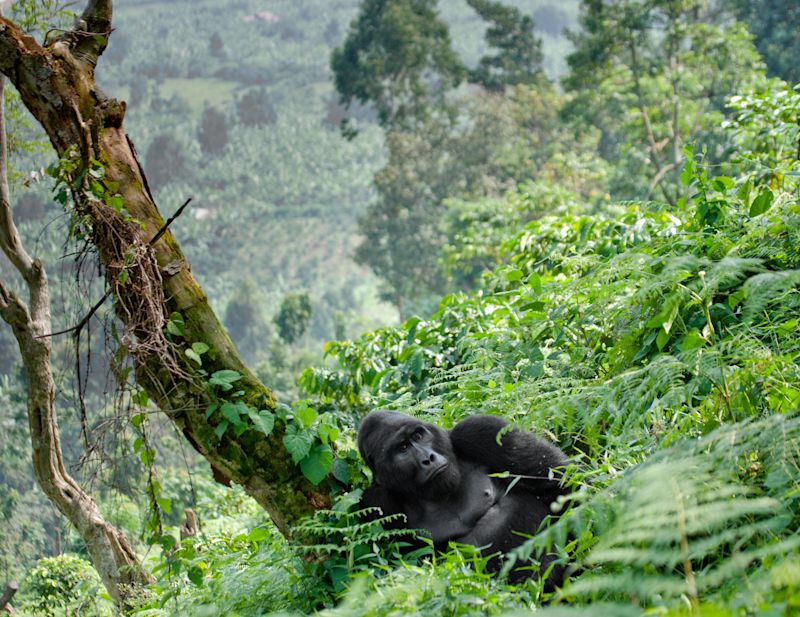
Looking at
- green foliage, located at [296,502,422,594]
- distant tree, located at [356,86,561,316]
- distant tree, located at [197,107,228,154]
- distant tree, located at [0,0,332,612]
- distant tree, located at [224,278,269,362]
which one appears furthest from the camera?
distant tree, located at [197,107,228,154]

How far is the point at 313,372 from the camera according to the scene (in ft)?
18.9

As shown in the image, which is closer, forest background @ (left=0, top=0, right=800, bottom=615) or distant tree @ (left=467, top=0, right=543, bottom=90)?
forest background @ (left=0, top=0, right=800, bottom=615)

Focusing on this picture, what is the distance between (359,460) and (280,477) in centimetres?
27

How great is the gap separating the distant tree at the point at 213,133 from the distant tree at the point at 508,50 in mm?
13054

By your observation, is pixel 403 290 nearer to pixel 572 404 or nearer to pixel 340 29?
pixel 572 404

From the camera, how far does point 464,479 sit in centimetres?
273

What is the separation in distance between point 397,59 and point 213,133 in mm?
14883

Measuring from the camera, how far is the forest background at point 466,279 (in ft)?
5.78

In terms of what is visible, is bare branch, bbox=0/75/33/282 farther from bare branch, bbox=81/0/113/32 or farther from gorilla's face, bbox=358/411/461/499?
gorilla's face, bbox=358/411/461/499

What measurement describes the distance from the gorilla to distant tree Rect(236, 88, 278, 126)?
34122 mm

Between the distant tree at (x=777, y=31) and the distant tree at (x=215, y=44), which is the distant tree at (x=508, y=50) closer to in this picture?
the distant tree at (x=777, y=31)

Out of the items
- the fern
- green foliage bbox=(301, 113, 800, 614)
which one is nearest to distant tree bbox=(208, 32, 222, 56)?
green foliage bbox=(301, 113, 800, 614)

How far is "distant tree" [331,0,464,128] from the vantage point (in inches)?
804

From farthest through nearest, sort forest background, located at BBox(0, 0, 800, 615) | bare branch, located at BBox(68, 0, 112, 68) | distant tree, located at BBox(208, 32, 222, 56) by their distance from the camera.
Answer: distant tree, located at BBox(208, 32, 222, 56) < bare branch, located at BBox(68, 0, 112, 68) < forest background, located at BBox(0, 0, 800, 615)
